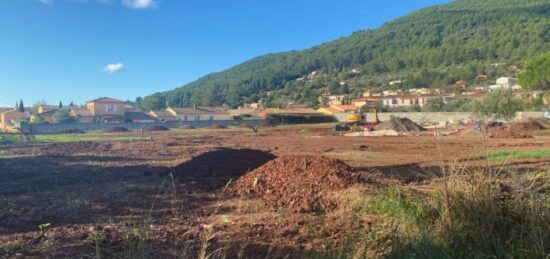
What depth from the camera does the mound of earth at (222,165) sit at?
15.0 meters

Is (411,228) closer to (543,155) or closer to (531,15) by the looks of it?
(543,155)

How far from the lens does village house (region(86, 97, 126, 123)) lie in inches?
3257

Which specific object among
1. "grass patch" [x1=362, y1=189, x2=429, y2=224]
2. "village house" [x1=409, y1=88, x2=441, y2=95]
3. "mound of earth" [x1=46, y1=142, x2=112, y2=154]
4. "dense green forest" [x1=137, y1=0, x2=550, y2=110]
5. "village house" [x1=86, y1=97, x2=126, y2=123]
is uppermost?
"dense green forest" [x1=137, y1=0, x2=550, y2=110]

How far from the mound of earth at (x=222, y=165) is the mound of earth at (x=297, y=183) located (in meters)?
2.40

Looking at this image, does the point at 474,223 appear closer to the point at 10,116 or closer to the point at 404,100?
the point at 10,116

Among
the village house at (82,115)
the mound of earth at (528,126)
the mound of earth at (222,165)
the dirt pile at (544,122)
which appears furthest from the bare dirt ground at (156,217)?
the village house at (82,115)

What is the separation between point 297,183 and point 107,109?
3191 inches

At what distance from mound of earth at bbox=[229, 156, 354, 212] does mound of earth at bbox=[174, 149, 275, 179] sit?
2396 millimetres

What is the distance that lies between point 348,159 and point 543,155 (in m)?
8.45

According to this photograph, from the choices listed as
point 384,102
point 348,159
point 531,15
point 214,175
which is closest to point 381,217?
point 214,175

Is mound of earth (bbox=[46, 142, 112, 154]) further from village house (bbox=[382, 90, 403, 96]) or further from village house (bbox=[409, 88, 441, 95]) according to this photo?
village house (bbox=[382, 90, 403, 96])

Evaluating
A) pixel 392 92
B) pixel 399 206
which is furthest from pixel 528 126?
pixel 392 92

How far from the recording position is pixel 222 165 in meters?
15.5

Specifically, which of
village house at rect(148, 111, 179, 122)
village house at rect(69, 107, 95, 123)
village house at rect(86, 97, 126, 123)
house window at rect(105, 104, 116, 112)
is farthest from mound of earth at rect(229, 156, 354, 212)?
village house at rect(148, 111, 179, 122)
